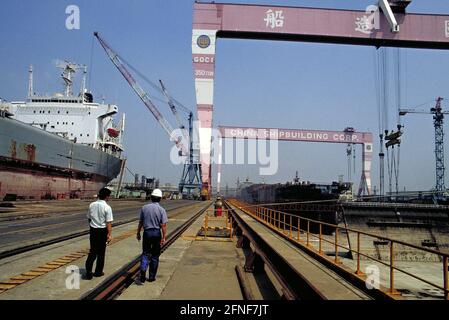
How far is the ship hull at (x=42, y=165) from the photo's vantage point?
32406 millimetres

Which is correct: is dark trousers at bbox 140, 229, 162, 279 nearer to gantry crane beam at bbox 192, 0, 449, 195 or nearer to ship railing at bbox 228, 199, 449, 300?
ship railing at bbox 228, 199, 449, 300

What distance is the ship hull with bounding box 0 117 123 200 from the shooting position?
32.4 metres

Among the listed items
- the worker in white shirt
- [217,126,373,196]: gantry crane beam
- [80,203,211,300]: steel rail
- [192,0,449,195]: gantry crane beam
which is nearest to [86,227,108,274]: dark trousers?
the worker in white shirt

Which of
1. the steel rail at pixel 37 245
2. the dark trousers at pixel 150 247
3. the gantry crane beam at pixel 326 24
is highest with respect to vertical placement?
the gantry crane beam at pixel 326 24

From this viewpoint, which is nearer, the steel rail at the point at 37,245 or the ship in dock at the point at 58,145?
the steel rail at the point at 37,245

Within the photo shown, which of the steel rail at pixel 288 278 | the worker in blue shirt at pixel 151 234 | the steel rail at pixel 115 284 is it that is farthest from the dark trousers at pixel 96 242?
the steel rail at pixel 288 278

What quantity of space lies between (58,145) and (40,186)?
5755mm

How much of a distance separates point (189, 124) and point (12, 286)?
102 meters

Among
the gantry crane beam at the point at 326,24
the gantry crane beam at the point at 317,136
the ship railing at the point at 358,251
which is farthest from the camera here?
the gantry crane beam at the point at 317,136

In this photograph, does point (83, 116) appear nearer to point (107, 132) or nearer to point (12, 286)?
point (107, 132)

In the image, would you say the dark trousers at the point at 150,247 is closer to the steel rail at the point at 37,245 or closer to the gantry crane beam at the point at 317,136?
the steel rail at the point at 37,245

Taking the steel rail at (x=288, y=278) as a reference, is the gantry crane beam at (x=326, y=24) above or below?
above

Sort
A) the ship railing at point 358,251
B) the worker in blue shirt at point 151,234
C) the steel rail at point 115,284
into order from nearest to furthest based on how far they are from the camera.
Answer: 1. the ship railing at point 358,251
2. the steel rail at point 115,284
3. the worker in blue shirt at point 151,234
